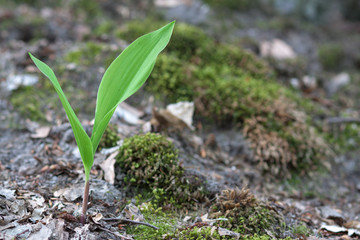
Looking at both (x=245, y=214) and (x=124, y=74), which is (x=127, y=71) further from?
(x=245, y=214)

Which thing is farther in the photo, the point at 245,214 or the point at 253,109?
the point at 253,109

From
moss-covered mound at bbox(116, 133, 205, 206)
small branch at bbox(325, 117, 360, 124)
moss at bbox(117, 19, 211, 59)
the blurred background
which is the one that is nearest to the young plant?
moss-covered mound at bbox(116, 133, 205, 206)

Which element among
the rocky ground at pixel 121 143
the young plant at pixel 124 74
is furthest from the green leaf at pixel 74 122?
the rocky ground at pixel 121 143

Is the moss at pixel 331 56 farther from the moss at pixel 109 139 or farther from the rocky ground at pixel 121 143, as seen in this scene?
the moss at pixel 109 139

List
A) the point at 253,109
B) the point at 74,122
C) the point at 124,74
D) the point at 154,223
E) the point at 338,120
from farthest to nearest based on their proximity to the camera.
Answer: the point at 338,120
the point at 253,109
the point at 154,223
the point at 124,74
the point at 74,122

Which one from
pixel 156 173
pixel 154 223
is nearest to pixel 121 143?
pixel 156 173

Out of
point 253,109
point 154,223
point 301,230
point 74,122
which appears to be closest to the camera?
point 74,122

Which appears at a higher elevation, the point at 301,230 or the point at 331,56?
the point at 331,56

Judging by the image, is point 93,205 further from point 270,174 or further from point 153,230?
point 270,174
